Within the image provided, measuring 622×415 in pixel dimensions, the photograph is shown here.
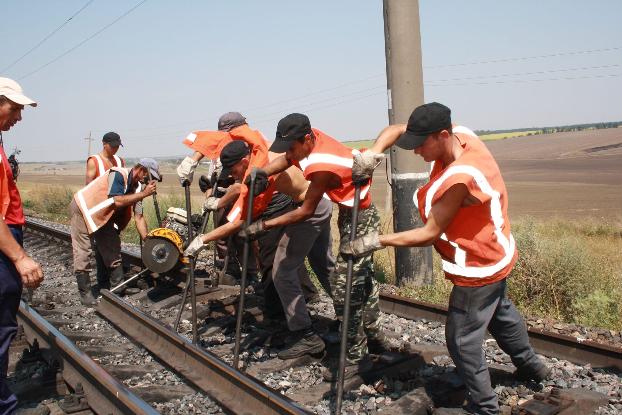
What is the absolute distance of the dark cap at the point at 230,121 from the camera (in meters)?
7.61

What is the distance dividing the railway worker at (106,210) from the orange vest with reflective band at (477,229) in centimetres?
470

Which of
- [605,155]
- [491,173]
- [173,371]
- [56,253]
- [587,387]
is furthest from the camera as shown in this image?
[605,155]

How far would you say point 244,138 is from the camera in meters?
6.41

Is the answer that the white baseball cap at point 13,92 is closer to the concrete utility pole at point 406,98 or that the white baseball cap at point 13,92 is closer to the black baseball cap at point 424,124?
the black baseball cap at point 424,124

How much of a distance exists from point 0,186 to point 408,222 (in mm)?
4984

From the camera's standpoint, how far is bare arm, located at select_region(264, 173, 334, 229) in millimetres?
4668

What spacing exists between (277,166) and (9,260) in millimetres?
2190

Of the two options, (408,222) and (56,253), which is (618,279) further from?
(56,253)

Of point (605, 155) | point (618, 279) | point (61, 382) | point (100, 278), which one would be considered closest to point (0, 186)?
point (61, 382)

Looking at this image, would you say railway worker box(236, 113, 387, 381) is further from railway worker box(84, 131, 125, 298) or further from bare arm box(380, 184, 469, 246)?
railway worker box(84, 131, 125, 298)

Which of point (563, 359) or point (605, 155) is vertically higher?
point (563, 359)

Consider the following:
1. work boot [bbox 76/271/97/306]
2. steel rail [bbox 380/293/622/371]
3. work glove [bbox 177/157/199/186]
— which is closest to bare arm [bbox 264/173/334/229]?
work glove [bbox 177/157/199/186]

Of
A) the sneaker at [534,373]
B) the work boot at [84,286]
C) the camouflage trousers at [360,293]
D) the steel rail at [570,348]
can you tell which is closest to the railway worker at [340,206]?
the camouflage trousers at [360,293]

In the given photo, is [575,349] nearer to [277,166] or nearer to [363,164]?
[363,164]
